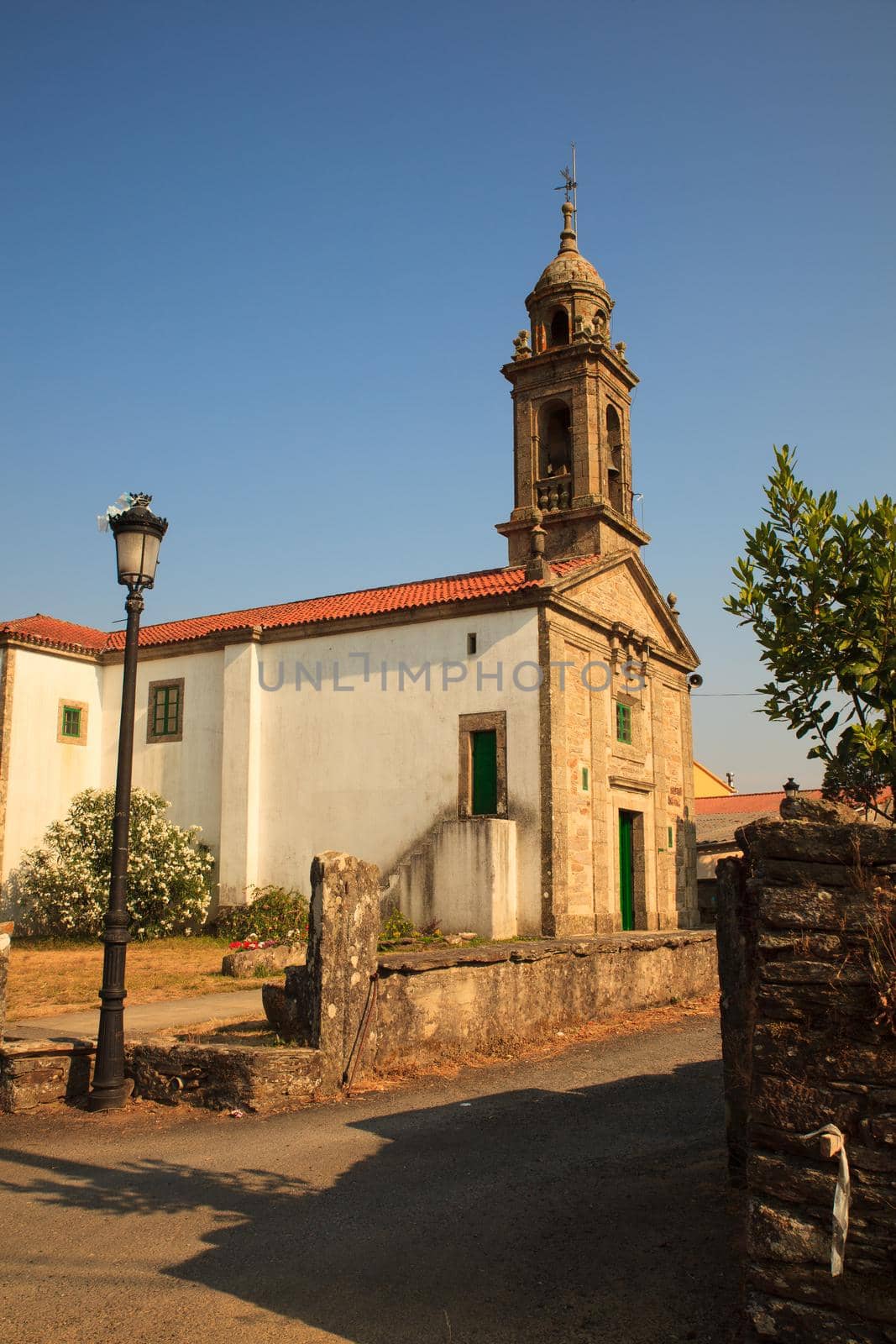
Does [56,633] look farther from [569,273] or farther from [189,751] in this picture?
[569,273]

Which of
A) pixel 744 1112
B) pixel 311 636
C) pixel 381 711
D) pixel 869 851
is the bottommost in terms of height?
pixel 744 1112

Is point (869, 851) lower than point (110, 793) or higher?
lower

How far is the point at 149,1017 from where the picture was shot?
11.3 m

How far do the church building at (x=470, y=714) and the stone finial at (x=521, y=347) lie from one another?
48 millimetres

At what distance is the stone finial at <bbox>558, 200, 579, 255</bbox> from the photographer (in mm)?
27766

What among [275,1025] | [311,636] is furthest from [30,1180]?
[311,636]

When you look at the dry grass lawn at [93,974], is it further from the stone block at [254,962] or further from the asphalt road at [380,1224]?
the asphalt road at [380,1224]

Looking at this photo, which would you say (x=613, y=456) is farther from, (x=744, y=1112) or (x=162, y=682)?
(x=744, y=1112)

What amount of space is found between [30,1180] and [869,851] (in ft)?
17.6

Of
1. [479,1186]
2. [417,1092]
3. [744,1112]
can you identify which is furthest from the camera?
[417,1092]

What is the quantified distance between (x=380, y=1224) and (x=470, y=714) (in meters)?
15.4

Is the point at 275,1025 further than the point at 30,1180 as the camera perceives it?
Yes

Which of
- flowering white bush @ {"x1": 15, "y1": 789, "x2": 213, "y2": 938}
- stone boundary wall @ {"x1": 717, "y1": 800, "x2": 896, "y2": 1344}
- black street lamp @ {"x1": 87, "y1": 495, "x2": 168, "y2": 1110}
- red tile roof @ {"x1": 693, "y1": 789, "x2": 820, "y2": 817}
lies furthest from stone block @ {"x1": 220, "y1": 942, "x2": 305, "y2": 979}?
red tile roof @ {"x1": 693, "y1": 789, "x2": 820, "y2": 817}

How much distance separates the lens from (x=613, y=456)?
26.1m
